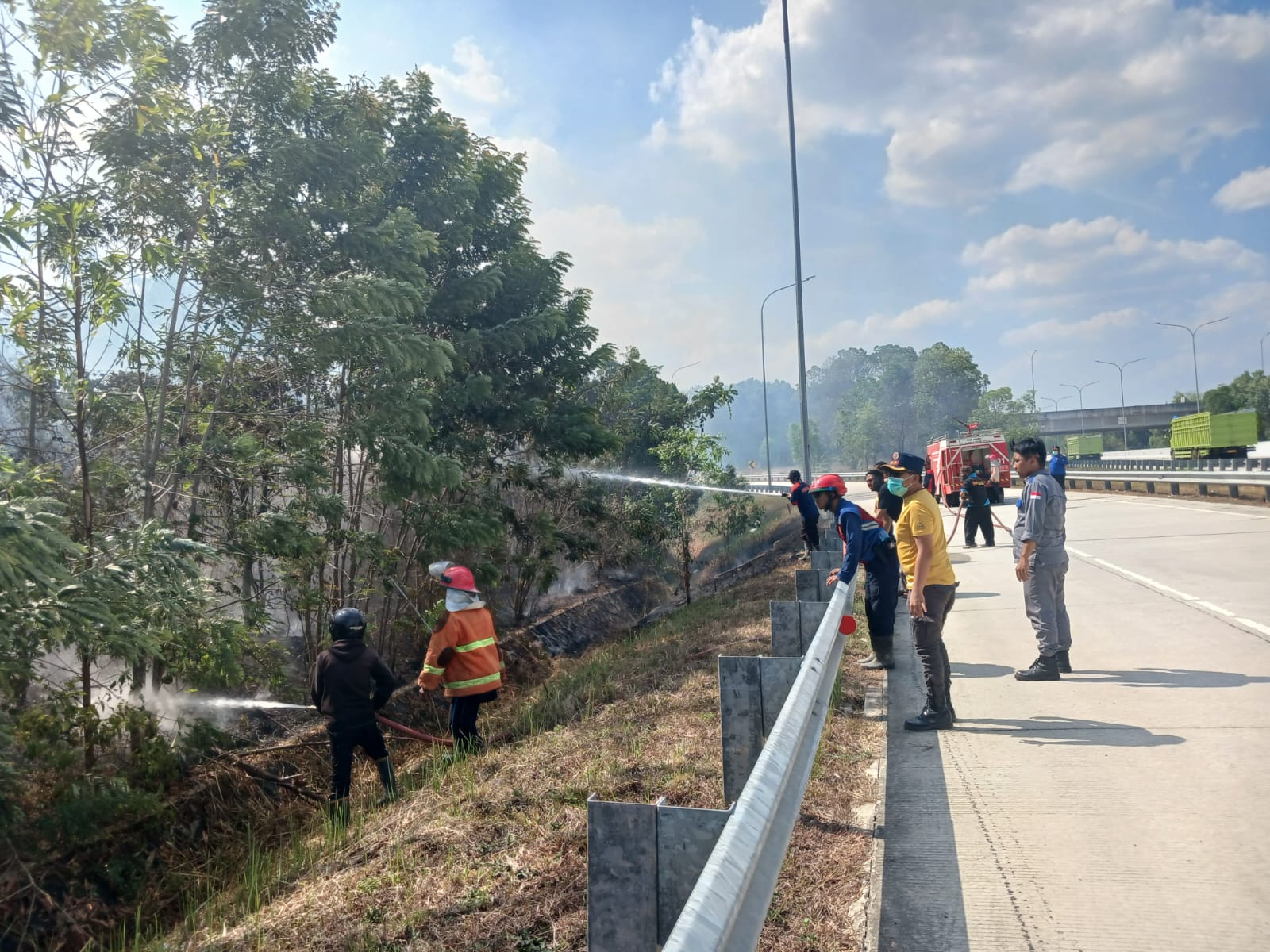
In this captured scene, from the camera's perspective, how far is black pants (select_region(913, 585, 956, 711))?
561 centimetres

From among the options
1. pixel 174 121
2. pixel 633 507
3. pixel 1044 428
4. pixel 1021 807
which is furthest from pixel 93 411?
pixel 1044 428

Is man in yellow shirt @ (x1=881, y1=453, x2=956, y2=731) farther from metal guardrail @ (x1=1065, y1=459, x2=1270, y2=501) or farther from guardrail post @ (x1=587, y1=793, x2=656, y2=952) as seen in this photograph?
metal guardrail @ (x1=1065, y1=459, x2=1270, y2=501)

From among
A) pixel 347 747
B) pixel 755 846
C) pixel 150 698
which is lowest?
pixel 347 747

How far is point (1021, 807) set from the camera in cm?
422

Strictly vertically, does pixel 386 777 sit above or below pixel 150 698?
below

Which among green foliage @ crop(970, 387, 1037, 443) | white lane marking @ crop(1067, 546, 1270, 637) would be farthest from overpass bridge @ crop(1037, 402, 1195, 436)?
white lane marking @ crop(1067, 546, 1270, 637)

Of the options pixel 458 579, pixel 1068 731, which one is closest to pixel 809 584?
pixel 1068 731

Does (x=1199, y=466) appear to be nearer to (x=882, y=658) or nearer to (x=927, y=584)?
(x=882, y=658)

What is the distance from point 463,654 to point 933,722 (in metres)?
3.61

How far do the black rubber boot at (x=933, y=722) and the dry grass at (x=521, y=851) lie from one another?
29cm

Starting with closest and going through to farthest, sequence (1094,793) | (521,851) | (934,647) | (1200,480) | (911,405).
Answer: (521,851) → (1094,793) → (934,647) → (1200,480) → (911,405)

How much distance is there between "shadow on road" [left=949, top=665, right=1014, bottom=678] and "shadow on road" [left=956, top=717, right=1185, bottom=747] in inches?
52.2

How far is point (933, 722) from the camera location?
5.65 metres

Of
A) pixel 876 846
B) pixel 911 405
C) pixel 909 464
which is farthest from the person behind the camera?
pixel 911 405
